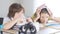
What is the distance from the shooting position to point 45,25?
1.05 metres

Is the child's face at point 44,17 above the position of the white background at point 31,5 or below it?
below

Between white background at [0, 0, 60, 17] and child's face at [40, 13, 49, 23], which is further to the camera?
white background at [0, 0, 60, 17]

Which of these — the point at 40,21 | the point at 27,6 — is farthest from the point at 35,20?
the point at 27,6

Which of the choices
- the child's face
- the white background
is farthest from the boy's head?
the white background

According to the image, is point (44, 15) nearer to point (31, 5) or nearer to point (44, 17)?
point (44, 17)

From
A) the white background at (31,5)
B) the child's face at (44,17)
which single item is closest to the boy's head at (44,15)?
the child's face at (44,17)

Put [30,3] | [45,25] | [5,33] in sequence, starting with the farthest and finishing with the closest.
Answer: [30,3] → [45,25] → [5,33]

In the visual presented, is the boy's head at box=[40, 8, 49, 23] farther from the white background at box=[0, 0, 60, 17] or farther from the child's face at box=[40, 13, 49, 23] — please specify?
the white background at box=[0, 0, 60, 17]

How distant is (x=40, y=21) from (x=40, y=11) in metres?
0.09

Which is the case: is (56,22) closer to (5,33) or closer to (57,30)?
(57,30)

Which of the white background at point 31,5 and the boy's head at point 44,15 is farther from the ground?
the white background at point 31,5

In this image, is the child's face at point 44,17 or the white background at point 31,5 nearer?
the child's face at point 44,17

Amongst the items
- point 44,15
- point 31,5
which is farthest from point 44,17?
point 31,5

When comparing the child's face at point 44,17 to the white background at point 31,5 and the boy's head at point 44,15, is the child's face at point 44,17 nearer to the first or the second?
the boy's head at point 44,15
